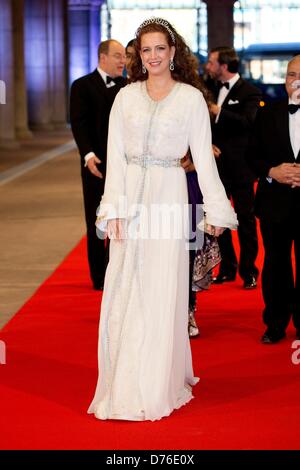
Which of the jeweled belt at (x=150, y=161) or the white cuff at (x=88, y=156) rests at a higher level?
the jeweled belt at (x=150, y=161)

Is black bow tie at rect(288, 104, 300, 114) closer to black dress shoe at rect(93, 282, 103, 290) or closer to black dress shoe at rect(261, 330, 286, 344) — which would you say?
black dress shoe at rect(261, 330, 286, 344)

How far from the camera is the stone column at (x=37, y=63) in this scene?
44781 millimetres

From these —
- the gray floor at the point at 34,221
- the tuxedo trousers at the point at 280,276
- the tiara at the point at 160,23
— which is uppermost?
the tiara at the point at 160,23

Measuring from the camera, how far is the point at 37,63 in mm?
45156

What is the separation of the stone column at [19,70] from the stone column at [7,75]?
4.03 m

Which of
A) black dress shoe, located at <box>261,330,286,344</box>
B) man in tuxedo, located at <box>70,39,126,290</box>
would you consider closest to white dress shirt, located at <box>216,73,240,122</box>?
man in tuxedo, located at <box>70,39,126,290</box>

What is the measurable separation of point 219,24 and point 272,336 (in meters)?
55.1

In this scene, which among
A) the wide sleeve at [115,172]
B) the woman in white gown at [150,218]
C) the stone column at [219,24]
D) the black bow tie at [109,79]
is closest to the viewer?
the woman in white gown at [150,218]

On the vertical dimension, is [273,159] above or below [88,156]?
above

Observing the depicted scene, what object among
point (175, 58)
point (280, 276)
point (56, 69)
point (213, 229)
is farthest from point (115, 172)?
point (56, 69)

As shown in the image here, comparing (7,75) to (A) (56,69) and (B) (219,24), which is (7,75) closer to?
(A) (56,69)

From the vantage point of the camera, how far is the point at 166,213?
6.91 meters
